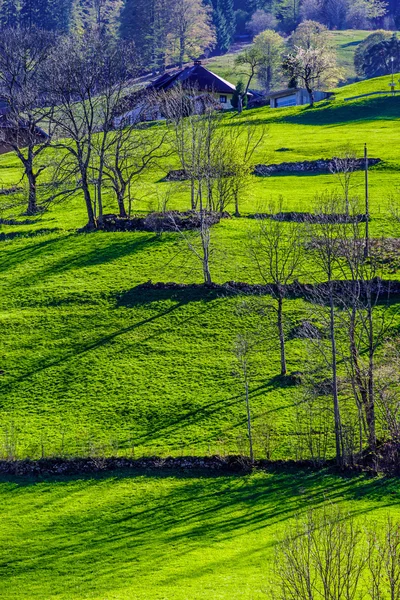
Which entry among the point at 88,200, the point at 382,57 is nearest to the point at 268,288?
the point at 88,200

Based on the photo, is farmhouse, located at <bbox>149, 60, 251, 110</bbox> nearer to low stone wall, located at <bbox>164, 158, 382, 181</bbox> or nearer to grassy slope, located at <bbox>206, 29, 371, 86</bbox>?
grassy slope, located at <bbox>206, 29, 371, 86</bbox>

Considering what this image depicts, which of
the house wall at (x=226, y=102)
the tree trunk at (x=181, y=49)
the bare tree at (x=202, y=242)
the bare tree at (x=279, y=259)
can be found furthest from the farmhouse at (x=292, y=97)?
the bare tree at (x=202, y=242)

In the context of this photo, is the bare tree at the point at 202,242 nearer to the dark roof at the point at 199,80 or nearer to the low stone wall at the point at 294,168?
the low stone wall at the point at 294,168

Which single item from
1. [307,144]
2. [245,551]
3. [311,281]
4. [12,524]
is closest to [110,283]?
[311,281]

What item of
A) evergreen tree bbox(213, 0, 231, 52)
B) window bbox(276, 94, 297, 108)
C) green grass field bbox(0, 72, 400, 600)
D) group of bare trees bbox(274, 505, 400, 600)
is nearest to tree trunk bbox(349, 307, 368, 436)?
green grass field bbox(0, 72, 400, 600)

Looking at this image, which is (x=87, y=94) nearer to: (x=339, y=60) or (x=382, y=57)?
(x=382, y=57)

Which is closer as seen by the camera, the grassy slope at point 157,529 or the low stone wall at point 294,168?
the grassy slope at point 157,529
